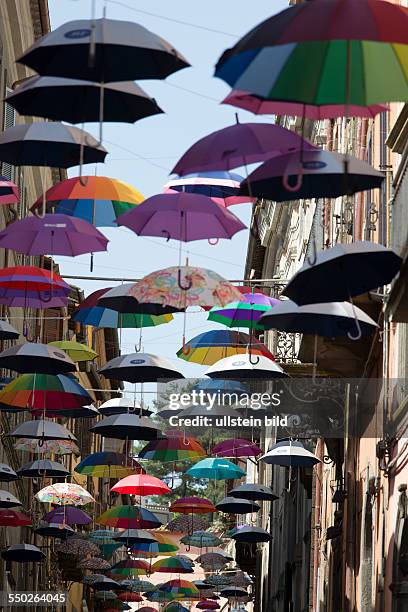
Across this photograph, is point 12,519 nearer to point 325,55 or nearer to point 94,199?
point 94,199

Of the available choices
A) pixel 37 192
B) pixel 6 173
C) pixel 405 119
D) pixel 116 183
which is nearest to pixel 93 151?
pixel 116 183

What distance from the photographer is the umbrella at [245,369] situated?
19484 millimetres

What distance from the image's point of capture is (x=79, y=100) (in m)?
13.2

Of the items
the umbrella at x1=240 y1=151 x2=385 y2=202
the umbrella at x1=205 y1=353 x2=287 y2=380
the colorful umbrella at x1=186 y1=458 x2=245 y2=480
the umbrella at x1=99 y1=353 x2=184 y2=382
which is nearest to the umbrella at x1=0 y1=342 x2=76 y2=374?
the umbrella at x1=99 y1=353 x2=184 y2=382

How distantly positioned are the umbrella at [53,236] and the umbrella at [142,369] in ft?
12.0

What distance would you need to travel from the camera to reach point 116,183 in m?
17.2

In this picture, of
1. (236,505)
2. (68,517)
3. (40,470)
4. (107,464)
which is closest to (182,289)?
(40,470)

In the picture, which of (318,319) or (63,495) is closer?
(318,319)

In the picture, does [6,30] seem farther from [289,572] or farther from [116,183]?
[289,572]

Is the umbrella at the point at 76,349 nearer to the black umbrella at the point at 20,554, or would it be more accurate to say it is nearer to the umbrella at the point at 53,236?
the black umbrella at the point at 20,554

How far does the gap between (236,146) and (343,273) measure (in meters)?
1.58

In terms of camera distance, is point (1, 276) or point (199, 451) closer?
point (1, 276)

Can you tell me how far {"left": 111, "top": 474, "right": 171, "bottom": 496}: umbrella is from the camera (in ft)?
95.3

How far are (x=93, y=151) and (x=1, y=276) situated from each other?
4289 millimetres
